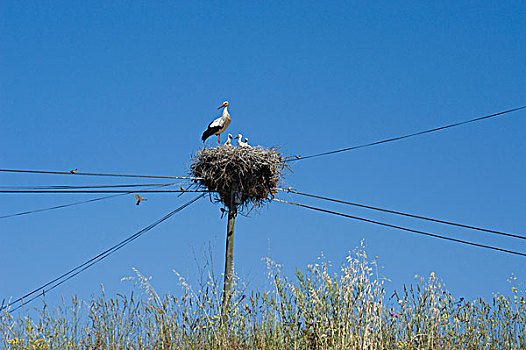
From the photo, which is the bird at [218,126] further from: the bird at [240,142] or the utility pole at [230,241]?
the utility pole at [230,241]

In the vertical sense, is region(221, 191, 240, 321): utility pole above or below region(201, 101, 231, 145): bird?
below

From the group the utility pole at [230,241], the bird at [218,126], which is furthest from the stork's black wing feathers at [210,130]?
the utility pole at [230,241]

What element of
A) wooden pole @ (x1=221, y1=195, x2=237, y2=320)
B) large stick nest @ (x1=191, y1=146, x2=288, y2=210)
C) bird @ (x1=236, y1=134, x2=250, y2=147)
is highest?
bird @ (x1=236, y1=134, x2=250, y2=147)

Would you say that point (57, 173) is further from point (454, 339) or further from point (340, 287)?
point (454, 339)

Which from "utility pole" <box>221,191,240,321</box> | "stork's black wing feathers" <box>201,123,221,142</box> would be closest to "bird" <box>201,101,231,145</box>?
"stork's black wing feathers" <box>201,123,221,142</box>

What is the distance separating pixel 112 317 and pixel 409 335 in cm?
270

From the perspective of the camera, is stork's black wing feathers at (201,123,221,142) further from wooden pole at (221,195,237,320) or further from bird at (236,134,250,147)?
wooden pole at (221,195,237,320)

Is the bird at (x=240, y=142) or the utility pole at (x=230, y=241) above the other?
the bird at (x=240, y=142)

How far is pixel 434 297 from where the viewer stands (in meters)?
5.92

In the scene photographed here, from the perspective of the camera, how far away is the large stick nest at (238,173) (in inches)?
352

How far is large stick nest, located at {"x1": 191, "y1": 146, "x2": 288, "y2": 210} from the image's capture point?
352 inches

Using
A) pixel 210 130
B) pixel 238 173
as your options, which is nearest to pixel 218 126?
pixel 210 130

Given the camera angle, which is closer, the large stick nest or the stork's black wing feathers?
the large stick nest

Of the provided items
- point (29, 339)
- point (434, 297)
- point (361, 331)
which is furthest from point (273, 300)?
point (29, 339)
